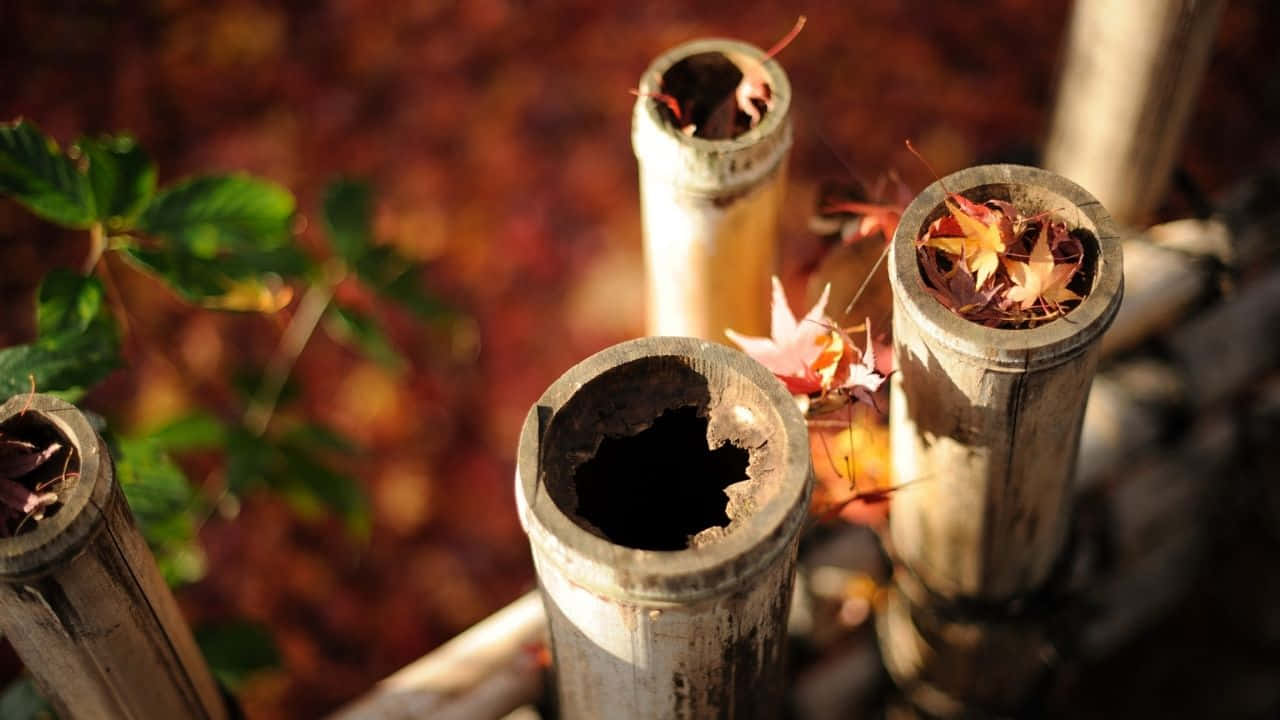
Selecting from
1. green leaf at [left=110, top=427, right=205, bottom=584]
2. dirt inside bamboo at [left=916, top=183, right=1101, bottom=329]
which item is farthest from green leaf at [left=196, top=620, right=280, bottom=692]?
dirt inside bamboo at [left=916, top=183, right=1101, bottom=329]

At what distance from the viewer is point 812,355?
3.97 ft

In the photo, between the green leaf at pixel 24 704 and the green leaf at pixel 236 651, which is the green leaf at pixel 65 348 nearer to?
the green leaf at pixel 24 704

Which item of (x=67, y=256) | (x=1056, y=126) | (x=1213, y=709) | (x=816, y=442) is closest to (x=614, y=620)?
(x=816, y=442)

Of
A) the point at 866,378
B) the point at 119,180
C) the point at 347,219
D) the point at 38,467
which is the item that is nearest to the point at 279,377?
the point at 347,219

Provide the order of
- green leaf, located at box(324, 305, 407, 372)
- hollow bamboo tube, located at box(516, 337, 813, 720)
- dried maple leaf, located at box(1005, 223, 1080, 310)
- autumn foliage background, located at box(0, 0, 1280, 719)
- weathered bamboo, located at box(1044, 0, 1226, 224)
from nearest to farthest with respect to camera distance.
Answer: hollow bamboo tube, located at box(516, 337, 813, 720)
dried maple leaf, located at box(1005, 223, 1080, 310)
weathered bamboo, located at box(1044, 0, 1226, 224)
green leaf, located at box(324, 305, 407, 372)
autumn foliage background, located at box(0, 0, 1280, 719)

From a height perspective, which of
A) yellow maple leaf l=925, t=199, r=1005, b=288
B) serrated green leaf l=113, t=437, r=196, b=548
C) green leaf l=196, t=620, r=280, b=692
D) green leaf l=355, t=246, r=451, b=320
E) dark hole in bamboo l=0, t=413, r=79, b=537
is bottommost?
green leaf l=196, t=620, r=280, b=692

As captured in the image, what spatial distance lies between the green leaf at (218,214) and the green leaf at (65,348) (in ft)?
0.42

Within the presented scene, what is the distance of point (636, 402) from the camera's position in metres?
1.04

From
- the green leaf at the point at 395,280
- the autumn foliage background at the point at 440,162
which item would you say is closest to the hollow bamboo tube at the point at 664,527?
→ the green leaf at the point at 395,280

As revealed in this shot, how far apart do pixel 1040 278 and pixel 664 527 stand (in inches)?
17.5

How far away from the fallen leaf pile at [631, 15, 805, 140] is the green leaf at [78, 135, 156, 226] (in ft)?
2.16

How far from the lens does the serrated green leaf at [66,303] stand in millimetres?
1321

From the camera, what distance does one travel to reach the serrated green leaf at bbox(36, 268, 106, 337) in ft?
4.33

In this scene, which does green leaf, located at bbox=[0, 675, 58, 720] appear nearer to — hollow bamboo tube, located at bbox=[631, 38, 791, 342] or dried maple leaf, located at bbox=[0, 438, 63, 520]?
dried maple leaf, located at bbox=[0, 438, 63, 520]
